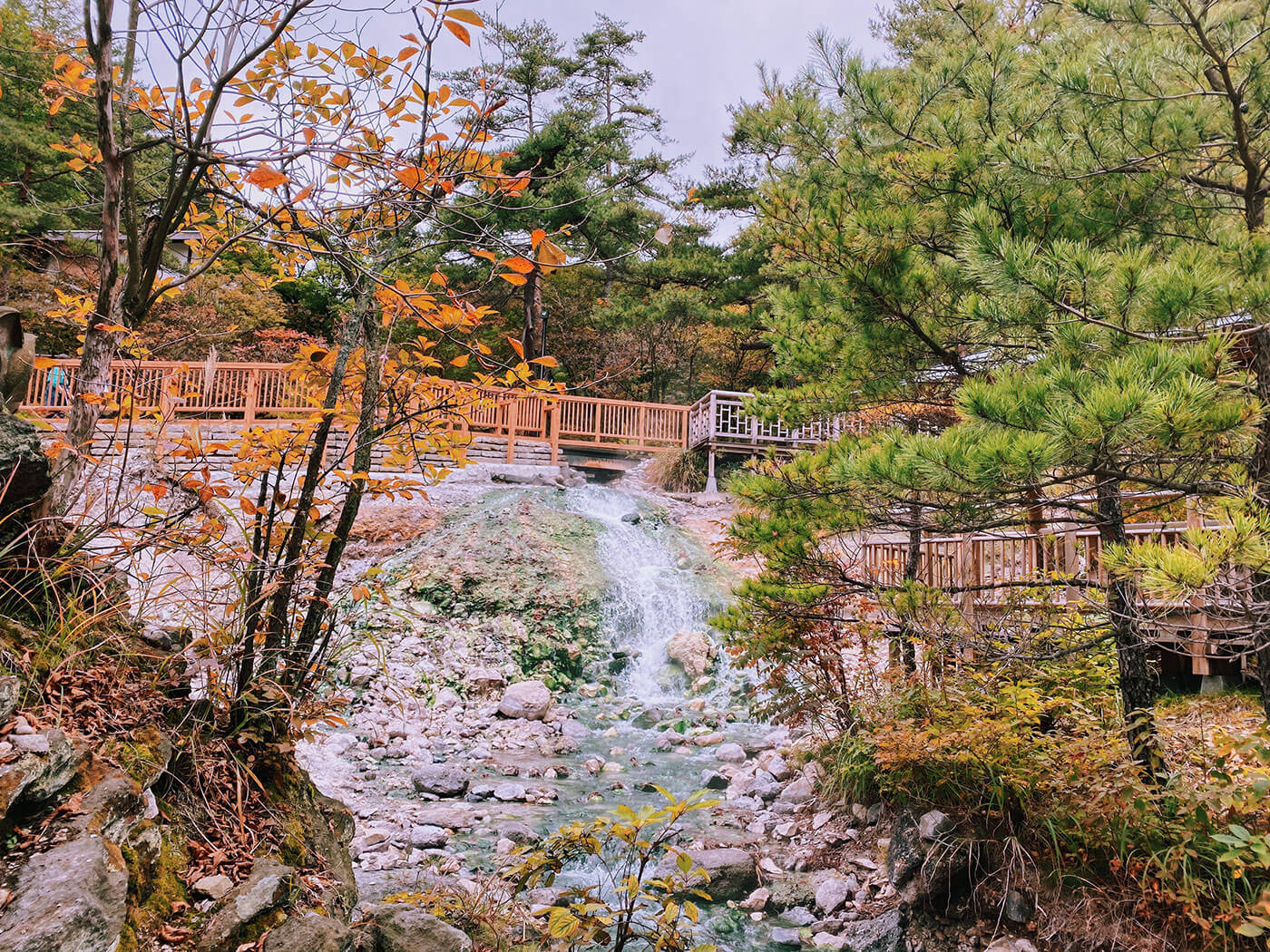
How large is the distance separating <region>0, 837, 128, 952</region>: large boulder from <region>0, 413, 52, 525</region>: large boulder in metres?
1.03

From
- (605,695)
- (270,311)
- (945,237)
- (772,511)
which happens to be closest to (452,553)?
(605,695)

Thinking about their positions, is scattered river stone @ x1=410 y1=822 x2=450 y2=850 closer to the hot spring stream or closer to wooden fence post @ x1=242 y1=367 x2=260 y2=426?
the hot spring stream

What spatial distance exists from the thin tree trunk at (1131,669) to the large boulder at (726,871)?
2048 mm

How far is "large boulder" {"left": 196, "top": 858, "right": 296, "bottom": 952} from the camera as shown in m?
1.81

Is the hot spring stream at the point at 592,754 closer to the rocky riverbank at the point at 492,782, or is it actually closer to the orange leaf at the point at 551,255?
the rocky riverbank at the point at 492,782

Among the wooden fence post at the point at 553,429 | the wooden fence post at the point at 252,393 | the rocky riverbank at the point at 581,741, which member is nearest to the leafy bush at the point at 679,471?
the wooden fence post at the point at 553,429

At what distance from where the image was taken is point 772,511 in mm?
4719

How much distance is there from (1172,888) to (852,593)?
7.28 feet

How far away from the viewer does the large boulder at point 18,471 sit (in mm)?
2135

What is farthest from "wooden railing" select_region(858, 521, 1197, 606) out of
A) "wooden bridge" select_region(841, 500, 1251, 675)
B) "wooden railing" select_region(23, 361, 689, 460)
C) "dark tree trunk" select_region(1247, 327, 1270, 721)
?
"wooden railing" select_region(23, 361, 689, 460)

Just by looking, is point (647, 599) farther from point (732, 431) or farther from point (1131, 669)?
point (1131, 669)

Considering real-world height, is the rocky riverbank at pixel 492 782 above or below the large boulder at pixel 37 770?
below

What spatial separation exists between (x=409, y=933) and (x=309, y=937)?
0.38 m

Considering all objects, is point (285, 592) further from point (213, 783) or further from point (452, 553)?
point (452, 553)
